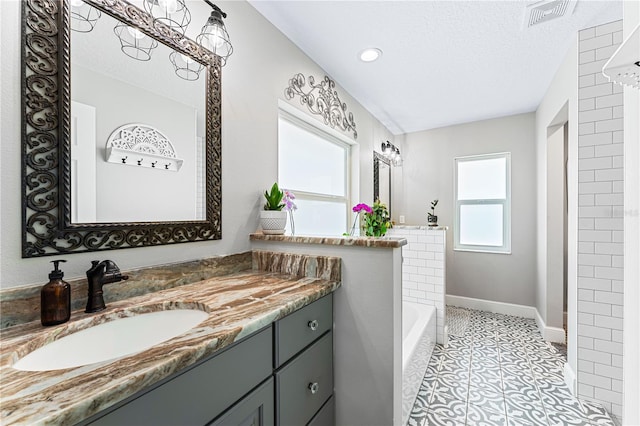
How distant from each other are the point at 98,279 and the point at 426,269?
2487 millimetres

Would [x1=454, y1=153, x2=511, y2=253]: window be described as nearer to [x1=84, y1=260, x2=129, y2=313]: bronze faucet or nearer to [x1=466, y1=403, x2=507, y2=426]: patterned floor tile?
[x1=466, y1=403, x2=507, y2=426]: patterned floor tile

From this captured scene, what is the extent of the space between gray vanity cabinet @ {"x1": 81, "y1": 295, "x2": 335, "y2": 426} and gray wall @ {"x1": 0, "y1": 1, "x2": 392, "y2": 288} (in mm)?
614

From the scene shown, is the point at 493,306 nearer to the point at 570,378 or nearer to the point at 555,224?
the point at 555,224

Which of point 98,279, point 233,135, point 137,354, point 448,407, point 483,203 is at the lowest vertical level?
point 448,407

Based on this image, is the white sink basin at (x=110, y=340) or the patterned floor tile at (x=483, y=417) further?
the patterned floor tile at (x=483, y=417)

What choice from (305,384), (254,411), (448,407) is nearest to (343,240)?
(305,384)

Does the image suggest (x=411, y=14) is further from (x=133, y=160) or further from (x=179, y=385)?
(x=179, y=385)

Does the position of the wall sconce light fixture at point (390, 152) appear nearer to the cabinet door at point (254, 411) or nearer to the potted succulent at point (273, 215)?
the potted succulent at point (273, 215)

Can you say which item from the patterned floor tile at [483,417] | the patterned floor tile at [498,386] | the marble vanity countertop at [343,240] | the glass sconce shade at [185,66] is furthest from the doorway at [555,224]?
the glass sconce shade at [185,66]

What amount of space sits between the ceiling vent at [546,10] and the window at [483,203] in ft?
6.68

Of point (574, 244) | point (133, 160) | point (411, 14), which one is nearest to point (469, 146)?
point (574, 244)

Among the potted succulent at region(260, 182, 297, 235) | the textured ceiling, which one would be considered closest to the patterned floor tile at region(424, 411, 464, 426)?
the potted succulent at region(260, 182, 297, 235)

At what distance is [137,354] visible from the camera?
0.68m

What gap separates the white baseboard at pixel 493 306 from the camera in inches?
133
